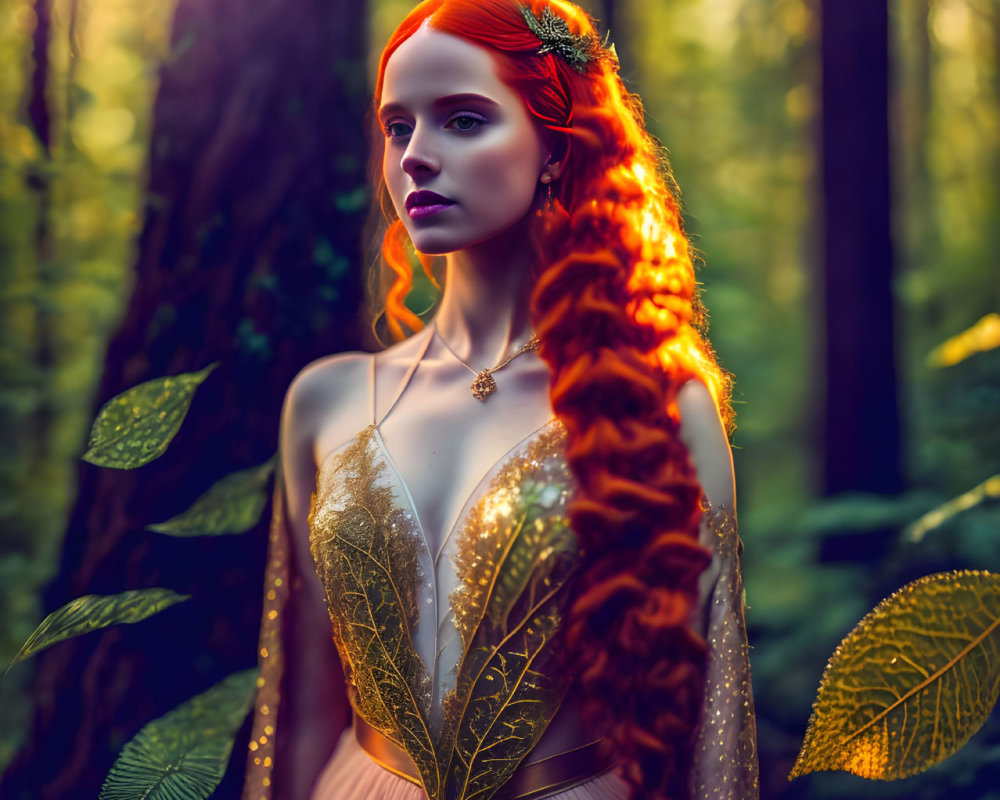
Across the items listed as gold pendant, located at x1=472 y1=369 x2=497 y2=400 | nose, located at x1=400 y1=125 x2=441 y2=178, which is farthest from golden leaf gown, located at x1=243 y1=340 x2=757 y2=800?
nose, located at x1=400 y1=125 x2=441 y2=178

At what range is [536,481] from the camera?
49.6 inches

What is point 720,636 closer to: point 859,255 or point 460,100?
point 460,100

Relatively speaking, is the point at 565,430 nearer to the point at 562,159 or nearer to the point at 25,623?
the point at 562,159

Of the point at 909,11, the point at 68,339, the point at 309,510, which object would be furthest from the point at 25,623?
the point at 909,11

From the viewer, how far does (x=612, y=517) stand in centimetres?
121

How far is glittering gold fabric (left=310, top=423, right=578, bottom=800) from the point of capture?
4.09 ft

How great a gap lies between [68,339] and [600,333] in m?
1.17

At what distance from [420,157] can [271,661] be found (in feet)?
2.84

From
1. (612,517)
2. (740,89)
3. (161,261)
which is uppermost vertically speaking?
(740,89)

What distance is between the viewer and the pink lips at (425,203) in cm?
124

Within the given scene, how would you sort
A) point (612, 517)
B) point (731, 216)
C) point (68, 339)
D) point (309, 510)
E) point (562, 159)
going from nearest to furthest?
point (612, 517) → point (562, 159) → point (309, 510) → point (68, 339) → point (731, 216)

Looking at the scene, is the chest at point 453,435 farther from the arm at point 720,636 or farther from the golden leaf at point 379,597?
the arm at point 720,636

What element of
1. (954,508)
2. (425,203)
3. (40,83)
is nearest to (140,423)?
(425,203)

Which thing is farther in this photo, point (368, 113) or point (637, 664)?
point (368, 113)
